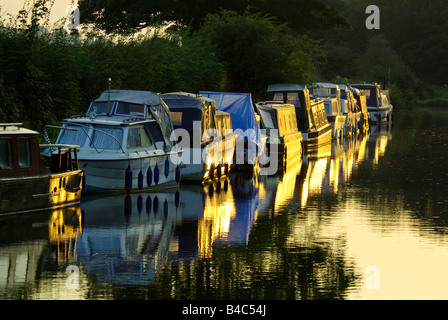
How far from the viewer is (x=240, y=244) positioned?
718 inches

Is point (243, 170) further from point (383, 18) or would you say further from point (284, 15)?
Result: point (383, 18)

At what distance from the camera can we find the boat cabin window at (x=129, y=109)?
88.4 ft

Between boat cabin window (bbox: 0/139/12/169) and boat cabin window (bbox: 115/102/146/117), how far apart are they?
6.87 m

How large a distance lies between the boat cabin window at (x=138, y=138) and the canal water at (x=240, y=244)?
1.25m

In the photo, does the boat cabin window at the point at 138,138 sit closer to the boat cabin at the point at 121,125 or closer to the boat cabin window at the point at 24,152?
the boat cabin at the point at 121,125

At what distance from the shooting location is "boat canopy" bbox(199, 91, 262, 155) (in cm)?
3406

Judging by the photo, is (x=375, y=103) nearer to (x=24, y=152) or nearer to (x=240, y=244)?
(x=24, y=152)

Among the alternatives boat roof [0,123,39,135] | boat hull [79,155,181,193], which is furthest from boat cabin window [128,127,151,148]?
boat roof [0,123,39,135]

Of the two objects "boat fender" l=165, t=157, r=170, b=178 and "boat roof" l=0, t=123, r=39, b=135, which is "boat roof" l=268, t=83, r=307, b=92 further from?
"boat roof" l=0, t=123, r=39, b=135

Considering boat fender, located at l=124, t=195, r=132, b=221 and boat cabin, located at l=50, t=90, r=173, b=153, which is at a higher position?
boat cabin, located at l=50, t=90, r=173, b=153

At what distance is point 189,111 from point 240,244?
11.1 meters

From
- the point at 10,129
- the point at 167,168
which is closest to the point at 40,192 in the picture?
the point at 10,129

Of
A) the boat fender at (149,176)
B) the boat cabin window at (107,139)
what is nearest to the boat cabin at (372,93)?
the boat fender at (149,176)

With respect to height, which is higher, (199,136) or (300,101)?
(300,101)
